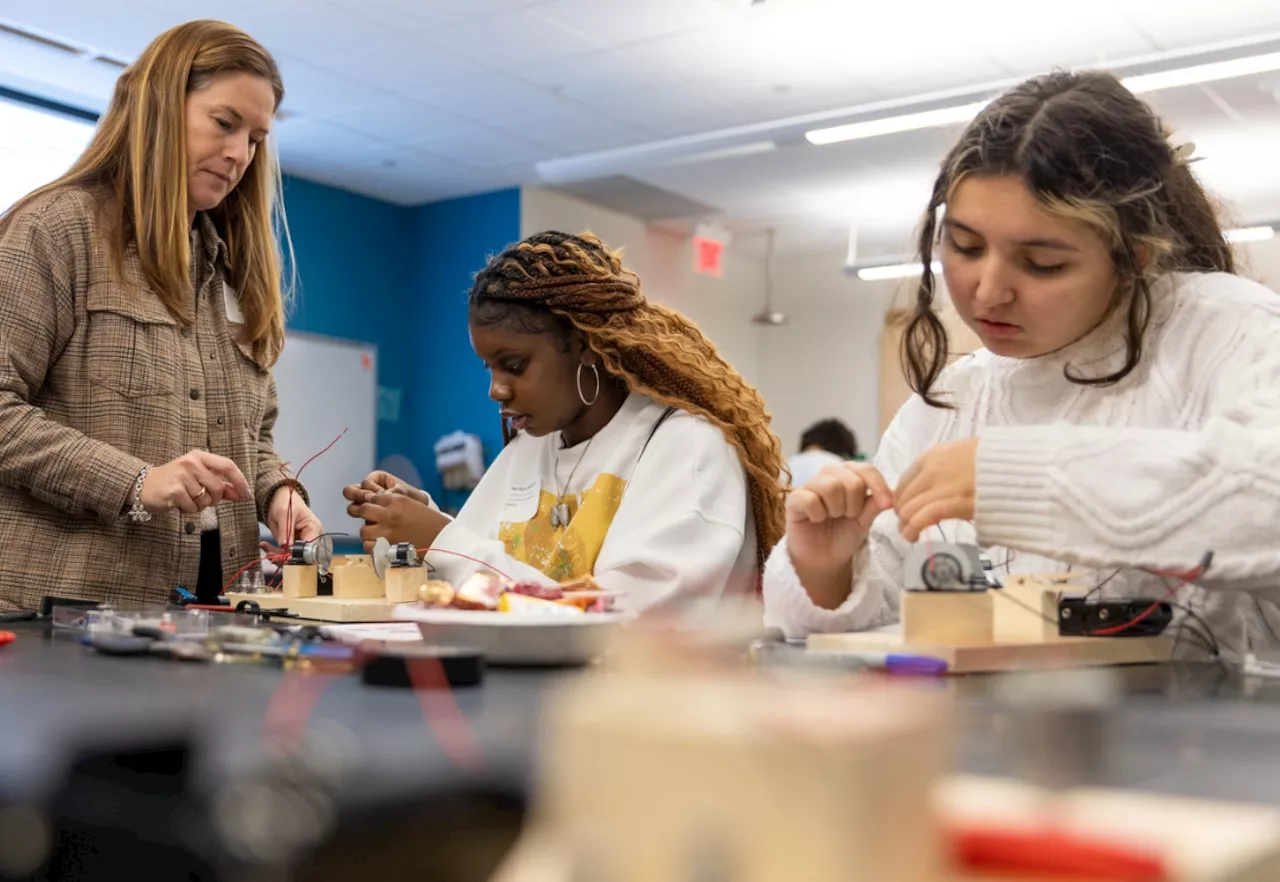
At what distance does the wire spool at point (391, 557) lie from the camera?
4.61ft

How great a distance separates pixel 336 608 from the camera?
1357 millimetres

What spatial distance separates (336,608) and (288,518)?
46cm

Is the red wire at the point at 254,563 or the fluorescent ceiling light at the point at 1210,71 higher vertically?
the fluorescent ceiling light at the point at 1210,71

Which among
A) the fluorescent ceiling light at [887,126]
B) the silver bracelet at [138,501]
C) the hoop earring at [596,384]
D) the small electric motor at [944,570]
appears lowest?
the small electric motor at [944,570]

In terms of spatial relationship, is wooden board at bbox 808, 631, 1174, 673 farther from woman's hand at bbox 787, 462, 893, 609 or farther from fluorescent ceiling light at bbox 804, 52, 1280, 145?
fluorescent ceiling light at bbox 804, 52, 1280, 145

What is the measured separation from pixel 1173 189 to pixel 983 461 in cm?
46

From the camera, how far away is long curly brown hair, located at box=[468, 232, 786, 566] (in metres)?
1.70

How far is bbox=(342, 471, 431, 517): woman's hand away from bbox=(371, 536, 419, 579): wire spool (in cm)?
27

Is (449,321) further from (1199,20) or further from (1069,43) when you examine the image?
(1199,20)

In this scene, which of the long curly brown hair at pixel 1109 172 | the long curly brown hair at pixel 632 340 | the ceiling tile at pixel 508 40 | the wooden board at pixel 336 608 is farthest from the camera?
the ceiling tile at pixel 508 40

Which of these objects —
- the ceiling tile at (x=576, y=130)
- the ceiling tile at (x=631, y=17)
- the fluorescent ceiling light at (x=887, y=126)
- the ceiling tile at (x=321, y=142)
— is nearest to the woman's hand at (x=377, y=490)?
the ceiling tile at (x=631, y=17)

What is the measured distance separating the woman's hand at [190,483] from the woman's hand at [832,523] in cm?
74

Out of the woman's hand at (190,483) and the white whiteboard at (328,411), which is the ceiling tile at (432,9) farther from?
the woman's hand at (190,483)

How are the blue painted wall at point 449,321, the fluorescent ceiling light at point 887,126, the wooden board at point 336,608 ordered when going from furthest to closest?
1. the blue painted wall at point 449,321
2. the fluorescent ceiling light at point 887,126
3. the wooden board at point 336,608
